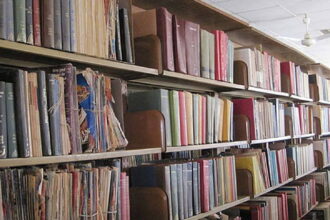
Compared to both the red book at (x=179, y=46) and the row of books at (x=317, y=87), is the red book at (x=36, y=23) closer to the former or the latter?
the red book at (x=179, y=46)

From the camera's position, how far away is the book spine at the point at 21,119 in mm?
1159

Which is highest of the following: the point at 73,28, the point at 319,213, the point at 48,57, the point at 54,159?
the point at 73,28

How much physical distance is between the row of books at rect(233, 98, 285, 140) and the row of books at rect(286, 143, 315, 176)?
245 millimetres

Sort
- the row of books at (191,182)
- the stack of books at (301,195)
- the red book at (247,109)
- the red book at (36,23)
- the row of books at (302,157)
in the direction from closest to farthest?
the red book at (36,23) → the row of books at (191,182) → the red book at (247,109) → the stack of books at (301,195) → the row of books at (302,157)

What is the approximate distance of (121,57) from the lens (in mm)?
1575

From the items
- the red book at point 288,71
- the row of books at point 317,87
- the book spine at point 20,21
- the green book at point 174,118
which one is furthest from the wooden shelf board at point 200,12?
the row of books at point 317,87

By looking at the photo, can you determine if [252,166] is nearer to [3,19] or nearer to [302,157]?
[302,157]

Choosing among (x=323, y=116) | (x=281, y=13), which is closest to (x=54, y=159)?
(x=281, y=13)

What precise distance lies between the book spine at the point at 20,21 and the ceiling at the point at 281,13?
8.67 ft

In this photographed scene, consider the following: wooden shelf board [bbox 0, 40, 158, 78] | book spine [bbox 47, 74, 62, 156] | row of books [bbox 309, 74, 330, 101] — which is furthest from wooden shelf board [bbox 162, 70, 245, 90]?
row of books [bbox 309, 74, 330, 101]

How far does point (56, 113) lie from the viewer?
1266 millimetres

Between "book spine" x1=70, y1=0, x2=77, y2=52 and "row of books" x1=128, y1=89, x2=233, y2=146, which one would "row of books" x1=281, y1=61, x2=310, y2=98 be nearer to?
"row of books" x1=128, y1=89, x2=233, y2=146

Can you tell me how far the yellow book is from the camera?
2.55 m

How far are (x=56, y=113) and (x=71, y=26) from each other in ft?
0.99
